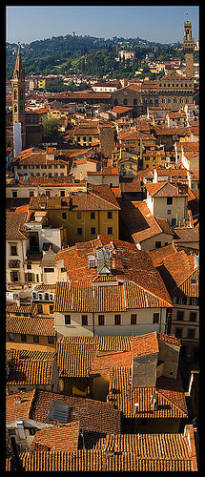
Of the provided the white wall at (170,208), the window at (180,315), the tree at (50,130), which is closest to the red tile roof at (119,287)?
the window at (180,315)

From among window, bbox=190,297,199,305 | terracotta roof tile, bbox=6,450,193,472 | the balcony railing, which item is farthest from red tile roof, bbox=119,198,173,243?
terracotta roof tile, bbox=6,450,193,472

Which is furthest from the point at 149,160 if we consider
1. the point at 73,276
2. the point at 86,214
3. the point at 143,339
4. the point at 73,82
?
the point at 73,82

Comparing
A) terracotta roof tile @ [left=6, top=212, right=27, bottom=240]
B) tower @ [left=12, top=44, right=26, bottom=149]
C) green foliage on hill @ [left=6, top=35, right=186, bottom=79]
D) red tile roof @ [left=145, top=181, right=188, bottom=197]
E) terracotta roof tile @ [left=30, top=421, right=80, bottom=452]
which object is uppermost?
green foliage on hill @ [left=6, top=35, right=186, bottom=79]

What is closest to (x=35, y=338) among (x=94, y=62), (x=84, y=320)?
(x=84, y=320)

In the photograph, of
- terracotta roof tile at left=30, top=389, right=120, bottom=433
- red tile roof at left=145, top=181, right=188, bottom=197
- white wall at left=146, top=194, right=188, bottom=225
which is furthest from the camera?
white wall at left=146, top=194, right=188, bottom=225

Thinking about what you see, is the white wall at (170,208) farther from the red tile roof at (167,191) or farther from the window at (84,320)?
the window at (84,320)

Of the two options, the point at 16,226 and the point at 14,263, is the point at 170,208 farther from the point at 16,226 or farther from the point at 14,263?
the point at 14,263

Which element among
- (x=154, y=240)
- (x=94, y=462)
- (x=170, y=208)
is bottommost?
(x=94, y=462)

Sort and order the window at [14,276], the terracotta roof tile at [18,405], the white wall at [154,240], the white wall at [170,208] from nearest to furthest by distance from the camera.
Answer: the terracotta roof tile at [18,405] < the window at [14,276] < the white wall at [154,240] < the white wall at [170,208]

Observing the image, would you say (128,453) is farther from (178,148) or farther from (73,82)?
(73,82)

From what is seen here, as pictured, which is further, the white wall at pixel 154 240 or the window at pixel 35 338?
the white wall at pixel 154 240

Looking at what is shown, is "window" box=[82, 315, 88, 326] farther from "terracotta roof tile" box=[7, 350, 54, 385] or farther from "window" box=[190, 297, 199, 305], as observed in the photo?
"window" box=[190, 297, 199, 305]

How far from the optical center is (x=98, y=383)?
7.09m

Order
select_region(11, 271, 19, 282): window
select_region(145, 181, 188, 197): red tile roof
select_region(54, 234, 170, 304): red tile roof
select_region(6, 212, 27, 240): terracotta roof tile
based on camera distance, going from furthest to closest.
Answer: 1. select_region(145, 181, 188, 197): red tile roof
2. select_region(11, 271, 19, 282): window
3. select_region(6, 212, 27, 240): terracotta roof tile
4. select_region(54, 234, 170, 304): red tile roof
